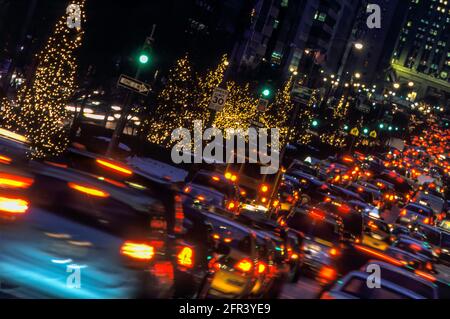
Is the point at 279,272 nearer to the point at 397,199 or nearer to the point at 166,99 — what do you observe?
the point at 166,99

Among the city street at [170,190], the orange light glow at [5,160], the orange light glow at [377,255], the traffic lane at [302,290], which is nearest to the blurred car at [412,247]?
the city street at [170,190]

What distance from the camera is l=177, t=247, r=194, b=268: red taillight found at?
9823mm

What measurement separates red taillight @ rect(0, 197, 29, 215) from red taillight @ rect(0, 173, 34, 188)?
0.24 m

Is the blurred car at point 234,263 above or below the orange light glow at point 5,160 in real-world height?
below

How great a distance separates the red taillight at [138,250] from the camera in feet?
24.9

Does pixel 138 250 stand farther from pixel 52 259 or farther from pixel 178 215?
pixel 178 215

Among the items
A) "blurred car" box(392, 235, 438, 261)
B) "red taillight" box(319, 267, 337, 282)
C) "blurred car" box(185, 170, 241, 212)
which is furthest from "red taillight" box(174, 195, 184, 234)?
"blurred car" box(392, 235, 438, 261)

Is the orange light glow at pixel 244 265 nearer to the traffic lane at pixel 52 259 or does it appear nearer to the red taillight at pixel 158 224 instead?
the red taillight at pixel 158 224

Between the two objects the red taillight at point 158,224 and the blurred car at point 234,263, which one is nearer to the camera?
the red taillight at point 158,224

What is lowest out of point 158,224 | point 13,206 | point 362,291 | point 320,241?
point 320,241

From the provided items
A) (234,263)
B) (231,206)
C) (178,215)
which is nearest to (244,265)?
(234,263)

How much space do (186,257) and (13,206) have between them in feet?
10.5

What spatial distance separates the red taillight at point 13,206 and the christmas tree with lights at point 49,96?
1723cm

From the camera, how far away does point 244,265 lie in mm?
12555
